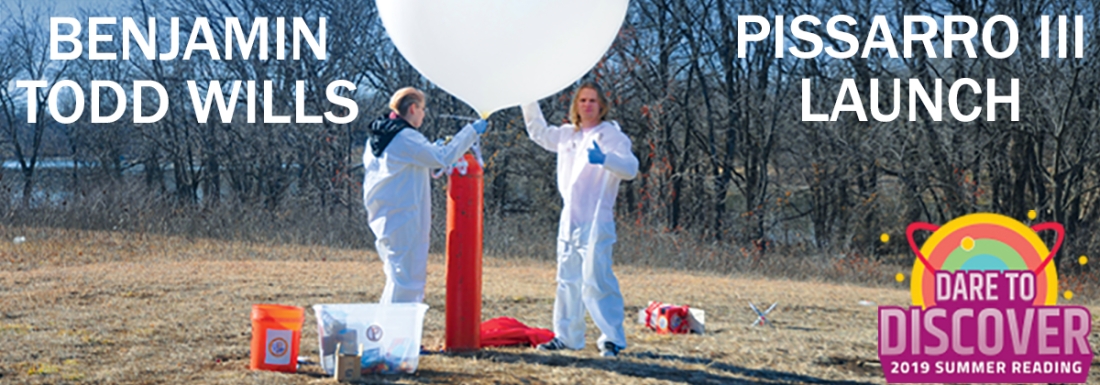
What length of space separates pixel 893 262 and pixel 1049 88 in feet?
19.0

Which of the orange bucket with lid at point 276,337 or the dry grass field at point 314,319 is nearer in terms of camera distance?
the orange bucket with lid at point 276,337

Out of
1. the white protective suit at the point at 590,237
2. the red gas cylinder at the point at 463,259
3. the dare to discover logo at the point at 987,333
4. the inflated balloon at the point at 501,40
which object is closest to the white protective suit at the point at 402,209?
the red gas cylinder at the point at 463,259

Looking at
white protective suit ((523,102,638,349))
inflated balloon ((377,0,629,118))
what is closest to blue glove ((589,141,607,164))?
white protective suit ((523,102,638,349))

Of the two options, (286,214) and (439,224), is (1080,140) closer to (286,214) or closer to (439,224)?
(439,224)

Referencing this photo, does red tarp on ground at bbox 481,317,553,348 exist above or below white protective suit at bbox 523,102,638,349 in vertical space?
below

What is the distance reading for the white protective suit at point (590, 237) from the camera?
581cm

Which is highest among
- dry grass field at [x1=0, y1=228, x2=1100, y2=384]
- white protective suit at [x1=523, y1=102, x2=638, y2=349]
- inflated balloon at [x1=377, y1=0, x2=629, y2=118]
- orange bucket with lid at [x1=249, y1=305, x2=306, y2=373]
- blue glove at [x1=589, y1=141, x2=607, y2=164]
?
inflated balloon at [x1=377, y1=0, x2=629, y2=118]

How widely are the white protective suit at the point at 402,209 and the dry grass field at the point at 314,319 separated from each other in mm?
490

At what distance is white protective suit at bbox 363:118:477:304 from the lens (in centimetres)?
577

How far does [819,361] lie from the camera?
613 centimetres

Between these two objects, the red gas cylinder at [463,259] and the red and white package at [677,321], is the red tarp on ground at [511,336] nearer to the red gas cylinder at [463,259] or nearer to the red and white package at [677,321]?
the red gas cylinder at [463,259]

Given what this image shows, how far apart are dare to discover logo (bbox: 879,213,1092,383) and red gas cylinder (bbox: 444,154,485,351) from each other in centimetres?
231

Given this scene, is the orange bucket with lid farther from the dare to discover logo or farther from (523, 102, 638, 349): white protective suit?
the dare to discover logo

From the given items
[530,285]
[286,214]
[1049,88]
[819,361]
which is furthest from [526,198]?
[819,361]
